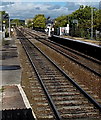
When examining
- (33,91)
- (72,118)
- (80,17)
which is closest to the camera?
(72,118)

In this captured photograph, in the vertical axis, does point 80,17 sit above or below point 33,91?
above

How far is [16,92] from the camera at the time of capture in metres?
10.9

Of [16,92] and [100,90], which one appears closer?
[16,92]

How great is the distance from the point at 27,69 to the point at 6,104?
27.5ft

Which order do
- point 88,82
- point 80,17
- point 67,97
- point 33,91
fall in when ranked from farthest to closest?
1. point 80,17
2. point 88,82
3. point 33,91
4. point 67,97

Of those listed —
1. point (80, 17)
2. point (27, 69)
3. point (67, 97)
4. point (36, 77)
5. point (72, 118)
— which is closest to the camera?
point (72, 118)

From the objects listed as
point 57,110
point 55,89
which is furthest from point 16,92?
point 57,110

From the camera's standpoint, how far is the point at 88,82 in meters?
13.4

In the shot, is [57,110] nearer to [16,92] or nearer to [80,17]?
[16,92]

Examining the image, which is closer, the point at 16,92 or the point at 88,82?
the point at 16,92

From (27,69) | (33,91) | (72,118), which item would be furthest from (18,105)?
(27,69)

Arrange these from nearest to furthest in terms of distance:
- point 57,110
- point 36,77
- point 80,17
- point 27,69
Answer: point 57,110 → point 36,77 → point 27,69 → point 80,17

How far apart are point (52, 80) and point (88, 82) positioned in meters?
1.55

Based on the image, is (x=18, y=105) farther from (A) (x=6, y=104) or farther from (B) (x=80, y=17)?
(B) (x=80, y=17)
